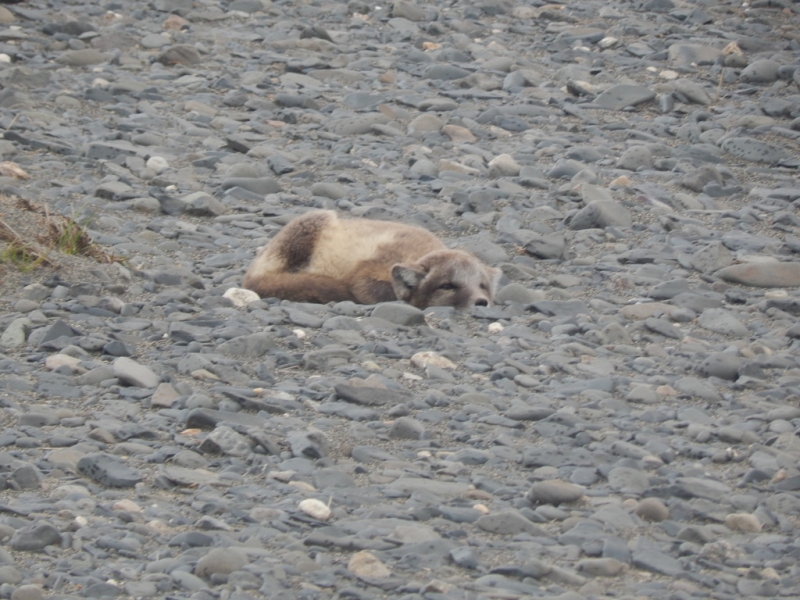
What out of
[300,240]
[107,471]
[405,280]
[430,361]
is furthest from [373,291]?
[107,471]

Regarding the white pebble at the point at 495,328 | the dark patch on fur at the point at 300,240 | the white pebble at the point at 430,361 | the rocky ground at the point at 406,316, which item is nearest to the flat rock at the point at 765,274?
the rocky ground at the point at 406,316

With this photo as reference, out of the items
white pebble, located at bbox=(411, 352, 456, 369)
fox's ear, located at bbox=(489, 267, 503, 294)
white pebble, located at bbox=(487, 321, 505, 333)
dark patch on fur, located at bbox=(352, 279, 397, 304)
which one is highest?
white pebble, located at bbox=(411, 352, 456, 369)

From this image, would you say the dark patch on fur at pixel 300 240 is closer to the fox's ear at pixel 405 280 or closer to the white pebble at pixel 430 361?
the fox's ear at pixel 405 280

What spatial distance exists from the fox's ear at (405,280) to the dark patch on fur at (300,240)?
61cm

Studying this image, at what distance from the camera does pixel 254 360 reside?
572 centimetres

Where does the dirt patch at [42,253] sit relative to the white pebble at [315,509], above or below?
below

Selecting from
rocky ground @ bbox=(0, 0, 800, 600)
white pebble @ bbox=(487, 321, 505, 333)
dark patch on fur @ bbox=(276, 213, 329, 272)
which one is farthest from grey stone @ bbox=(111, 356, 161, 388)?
white pebble @ bbox=(487, 321, 505, 333)

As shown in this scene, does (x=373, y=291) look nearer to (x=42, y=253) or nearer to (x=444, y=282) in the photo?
(x=444, y=282)

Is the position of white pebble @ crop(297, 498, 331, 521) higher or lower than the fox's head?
higher

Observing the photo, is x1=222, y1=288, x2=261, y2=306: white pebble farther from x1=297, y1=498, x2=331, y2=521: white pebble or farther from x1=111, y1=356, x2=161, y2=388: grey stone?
x1=297, y1=498, x2=331, y2=521: white pebble

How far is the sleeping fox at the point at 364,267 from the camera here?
6875mm

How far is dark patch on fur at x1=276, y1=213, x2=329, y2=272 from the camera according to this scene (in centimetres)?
714

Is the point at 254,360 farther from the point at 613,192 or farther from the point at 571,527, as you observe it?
the point at 613,192

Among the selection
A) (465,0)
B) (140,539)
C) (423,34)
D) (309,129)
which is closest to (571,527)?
(140,539)
